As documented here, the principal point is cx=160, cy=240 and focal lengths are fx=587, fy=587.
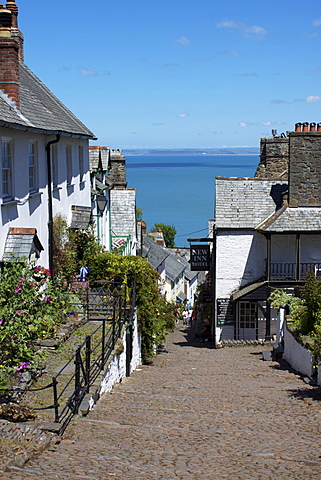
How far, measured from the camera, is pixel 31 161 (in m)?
15.2

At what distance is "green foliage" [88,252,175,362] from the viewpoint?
53.3 feet

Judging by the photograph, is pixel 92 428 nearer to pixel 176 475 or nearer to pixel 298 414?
pixel 176 475

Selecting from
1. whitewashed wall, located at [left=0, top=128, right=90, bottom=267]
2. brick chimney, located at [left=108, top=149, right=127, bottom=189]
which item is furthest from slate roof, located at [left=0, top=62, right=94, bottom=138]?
brick chimney, located at [left=108, top=149, right=127, bottom=189]

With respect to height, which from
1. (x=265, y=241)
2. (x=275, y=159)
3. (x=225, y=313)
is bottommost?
(x=225, y=313)

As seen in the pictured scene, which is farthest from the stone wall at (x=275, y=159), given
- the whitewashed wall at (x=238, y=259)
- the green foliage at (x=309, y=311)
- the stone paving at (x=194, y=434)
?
the stone paving at (x=194, y=434)

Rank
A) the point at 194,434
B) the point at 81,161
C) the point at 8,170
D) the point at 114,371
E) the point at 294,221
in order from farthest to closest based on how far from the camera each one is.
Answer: the point at 294,221, the point at 81,161, the point at 8,170, the point at 114,371, the point at 194,434

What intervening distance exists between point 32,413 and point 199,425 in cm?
260

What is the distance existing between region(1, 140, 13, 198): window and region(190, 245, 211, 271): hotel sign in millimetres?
15059

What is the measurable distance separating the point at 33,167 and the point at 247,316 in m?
13.6

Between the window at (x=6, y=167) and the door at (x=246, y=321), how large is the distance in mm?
14927

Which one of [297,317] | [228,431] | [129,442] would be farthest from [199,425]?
[297,317]

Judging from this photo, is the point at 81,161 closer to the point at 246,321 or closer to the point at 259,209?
the point at 259,209

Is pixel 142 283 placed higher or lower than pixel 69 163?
lower

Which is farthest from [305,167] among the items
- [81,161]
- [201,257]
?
[81,161]
